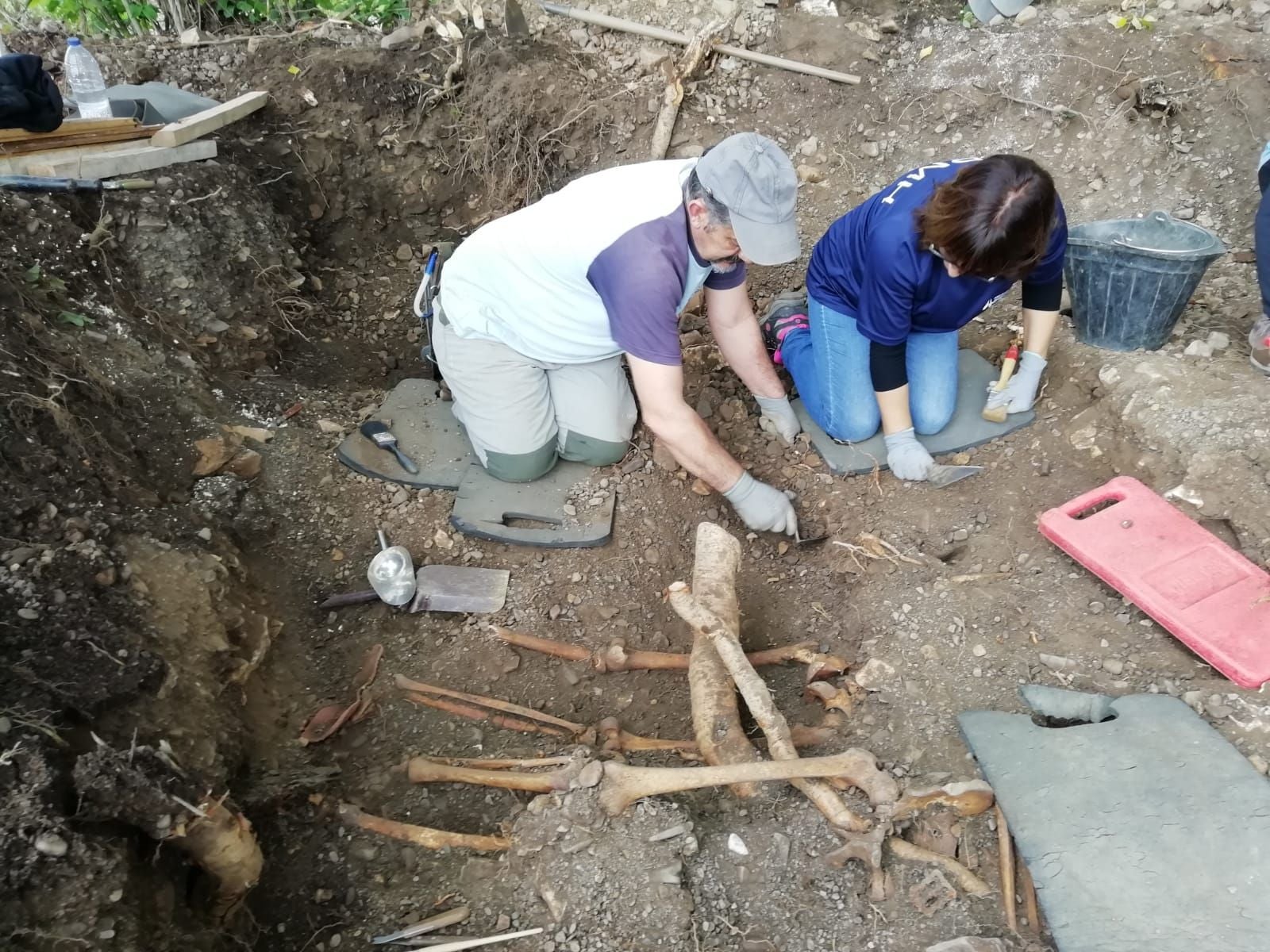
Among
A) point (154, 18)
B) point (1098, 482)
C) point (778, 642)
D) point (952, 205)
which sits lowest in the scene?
point (778, 642)

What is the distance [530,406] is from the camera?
10.3ft

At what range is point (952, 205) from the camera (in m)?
2.37

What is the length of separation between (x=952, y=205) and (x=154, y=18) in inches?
195

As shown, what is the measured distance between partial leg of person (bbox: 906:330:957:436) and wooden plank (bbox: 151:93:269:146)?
11.6 feet

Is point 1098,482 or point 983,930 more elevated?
point 1098,482

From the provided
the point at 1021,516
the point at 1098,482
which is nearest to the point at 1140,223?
the point at 1098,482

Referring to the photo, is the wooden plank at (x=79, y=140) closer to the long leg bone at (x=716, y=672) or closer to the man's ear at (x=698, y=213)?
the man's ear at (x=698, y=213)

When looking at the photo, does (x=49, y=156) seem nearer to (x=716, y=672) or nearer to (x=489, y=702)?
(x=489, y=702)

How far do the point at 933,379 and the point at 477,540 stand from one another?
2.01m

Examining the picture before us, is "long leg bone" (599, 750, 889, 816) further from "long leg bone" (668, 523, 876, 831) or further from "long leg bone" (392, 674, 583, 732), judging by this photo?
"long leg bone" (392, 674, 583, 732)

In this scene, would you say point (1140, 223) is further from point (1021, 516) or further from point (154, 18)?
point (154, 18)

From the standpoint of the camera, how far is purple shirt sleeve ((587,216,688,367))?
244 centimetres

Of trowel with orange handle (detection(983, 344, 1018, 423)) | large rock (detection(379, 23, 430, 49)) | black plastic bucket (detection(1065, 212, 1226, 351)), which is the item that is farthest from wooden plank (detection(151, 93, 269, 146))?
black plastic bucket (detection(1065, 212, 1226, 351))

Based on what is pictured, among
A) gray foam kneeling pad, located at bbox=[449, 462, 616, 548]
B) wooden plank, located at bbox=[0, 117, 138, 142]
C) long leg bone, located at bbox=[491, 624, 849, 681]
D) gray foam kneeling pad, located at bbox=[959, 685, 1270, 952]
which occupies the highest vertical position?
wooden plank, located at bbox=[0, 117, 138, 142]
